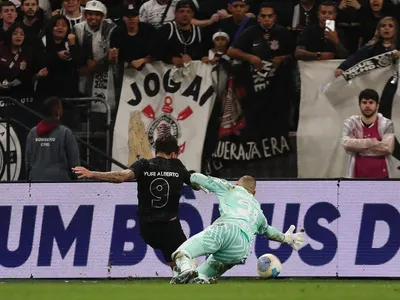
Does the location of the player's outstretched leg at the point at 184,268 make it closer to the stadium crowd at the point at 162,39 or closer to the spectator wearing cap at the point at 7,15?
the stadium crowd at the point at 162,39

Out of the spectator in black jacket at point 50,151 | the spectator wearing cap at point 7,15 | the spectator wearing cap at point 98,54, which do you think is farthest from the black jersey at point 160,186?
the spectator wearing cap at point 7,15

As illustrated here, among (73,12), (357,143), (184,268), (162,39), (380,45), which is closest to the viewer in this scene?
(184,268)

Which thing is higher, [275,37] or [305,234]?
[275,37]

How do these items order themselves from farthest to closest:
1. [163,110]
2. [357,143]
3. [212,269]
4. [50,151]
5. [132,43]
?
1. [132,43]
2. [163,110]
3. [50,151]
4. [357,143]
5. [212,269]

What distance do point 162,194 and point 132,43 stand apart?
15.1 ft

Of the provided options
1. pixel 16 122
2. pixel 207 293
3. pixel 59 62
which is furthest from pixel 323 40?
pixel 207 293

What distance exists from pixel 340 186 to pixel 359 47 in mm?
2455

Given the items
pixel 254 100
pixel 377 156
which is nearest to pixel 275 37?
pixel 254 100

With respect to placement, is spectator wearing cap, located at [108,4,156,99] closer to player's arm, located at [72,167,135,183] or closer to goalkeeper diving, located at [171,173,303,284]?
player's arm, located at [72,167,135,183]

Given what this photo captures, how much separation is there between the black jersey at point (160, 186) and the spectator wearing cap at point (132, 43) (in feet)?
14.0

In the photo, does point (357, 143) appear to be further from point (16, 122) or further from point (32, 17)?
point (32, 17)

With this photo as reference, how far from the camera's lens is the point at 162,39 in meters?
17.0

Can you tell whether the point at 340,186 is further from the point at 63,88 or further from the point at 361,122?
the point at 63,88

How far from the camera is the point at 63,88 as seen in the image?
58.1 feet
